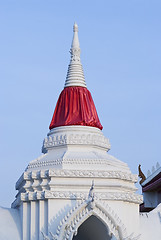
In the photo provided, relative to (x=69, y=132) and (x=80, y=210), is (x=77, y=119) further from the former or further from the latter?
(x=80, y=210)

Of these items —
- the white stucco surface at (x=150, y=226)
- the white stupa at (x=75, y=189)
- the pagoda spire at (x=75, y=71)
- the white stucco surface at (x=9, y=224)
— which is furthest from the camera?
the pagoda spire at (x=75, y=71)

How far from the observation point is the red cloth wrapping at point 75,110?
23344 millimetres

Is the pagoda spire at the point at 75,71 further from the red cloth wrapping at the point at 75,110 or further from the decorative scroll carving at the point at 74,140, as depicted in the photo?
the decorative scroll carving at the point at 74,140

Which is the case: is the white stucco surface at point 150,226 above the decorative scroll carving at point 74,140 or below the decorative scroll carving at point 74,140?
below

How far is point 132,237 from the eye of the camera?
70.5 feet

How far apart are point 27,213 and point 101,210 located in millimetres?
2908

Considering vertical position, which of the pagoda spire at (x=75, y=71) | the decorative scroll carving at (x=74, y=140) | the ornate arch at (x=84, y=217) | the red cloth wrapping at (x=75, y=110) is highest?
the pagoda spire at (x=75, y=71)

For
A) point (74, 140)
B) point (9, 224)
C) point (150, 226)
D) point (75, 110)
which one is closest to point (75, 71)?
point (75, 110)

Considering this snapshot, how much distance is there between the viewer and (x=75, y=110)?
2350 centimetres

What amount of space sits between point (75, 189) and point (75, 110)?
3449mm

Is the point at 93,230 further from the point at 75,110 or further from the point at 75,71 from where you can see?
the point at 75,71

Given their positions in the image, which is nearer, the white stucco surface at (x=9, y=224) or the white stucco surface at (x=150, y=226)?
the white stucco surface at (x=9, y=224)

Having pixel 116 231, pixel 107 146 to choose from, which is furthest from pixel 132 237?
pixel 107 146

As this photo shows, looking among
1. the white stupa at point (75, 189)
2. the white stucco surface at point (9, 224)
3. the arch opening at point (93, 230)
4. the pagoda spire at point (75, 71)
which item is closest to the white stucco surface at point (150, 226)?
the white stupa at point (75, 189)
